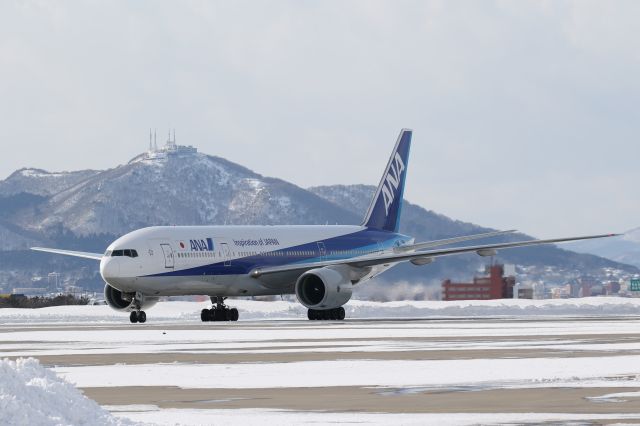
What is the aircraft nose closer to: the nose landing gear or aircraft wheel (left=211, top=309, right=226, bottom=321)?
the nose landing gear

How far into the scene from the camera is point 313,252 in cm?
6019

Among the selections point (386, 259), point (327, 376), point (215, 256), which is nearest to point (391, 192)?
point (386, 259)

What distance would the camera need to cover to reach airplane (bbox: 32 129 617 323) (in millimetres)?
54000

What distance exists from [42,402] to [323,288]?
39.5 meters

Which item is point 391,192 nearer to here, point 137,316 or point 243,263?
point 243,263

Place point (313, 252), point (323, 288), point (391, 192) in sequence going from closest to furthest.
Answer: point (323, 288), point (313, 252), point (391, 192)

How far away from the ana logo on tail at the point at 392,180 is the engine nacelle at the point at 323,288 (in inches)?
450

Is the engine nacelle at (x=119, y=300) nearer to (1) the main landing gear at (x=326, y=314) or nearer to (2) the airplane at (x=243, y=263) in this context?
(2) the airplane at (x=243, y=263)

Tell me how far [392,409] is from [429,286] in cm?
6388

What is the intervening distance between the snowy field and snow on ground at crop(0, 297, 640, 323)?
1933 centimetres

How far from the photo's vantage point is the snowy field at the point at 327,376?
1614 cm

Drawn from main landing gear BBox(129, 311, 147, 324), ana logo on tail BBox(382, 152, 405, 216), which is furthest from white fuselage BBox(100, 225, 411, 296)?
ana logo on tail BBox(382, 152, 405, 216)

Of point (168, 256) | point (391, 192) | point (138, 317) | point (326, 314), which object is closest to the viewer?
point (138, 317)

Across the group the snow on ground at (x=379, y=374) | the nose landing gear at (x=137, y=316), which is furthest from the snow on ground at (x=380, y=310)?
the snow on ground at (x=379, y=374)
